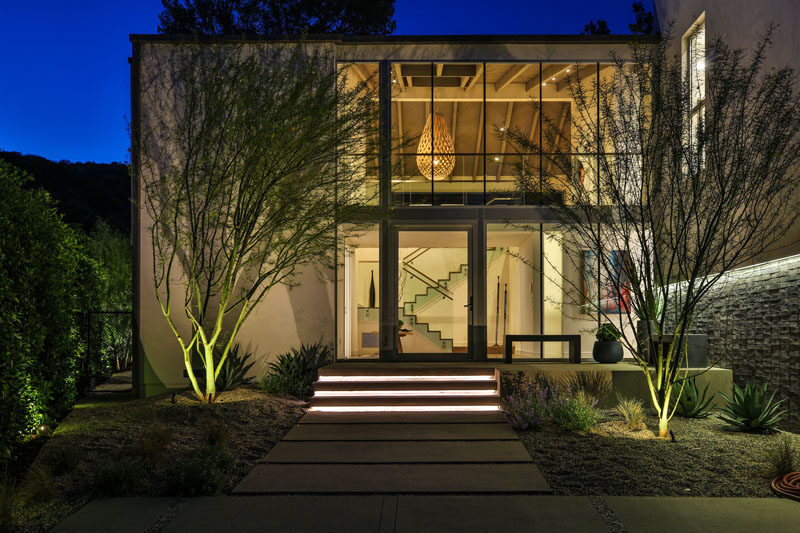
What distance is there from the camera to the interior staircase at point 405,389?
7824mm

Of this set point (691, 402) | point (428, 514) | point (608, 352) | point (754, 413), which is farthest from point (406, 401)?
Answer: point (428, 514)

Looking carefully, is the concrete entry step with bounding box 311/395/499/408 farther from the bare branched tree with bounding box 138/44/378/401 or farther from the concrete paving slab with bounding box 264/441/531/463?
the concrete paving slab with bounding box 264/441/531/463

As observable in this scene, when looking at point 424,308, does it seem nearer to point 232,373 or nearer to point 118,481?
point 232,373

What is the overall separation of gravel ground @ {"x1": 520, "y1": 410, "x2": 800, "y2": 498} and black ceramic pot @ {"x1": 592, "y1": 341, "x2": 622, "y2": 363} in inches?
87.4

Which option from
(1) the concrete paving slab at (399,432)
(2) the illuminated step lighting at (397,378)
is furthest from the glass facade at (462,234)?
(1) the concrete paving slab at (399,432)

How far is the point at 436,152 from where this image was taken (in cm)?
981

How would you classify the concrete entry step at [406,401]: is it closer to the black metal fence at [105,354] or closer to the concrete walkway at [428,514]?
the black metal fence at [105,354]

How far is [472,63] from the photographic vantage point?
9.92 meters

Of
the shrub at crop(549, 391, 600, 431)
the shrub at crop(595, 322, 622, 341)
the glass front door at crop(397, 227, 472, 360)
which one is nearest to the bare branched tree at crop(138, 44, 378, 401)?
the glass front door at crop(397, 227, 472, 360)

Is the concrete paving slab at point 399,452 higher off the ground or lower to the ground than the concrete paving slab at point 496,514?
lower

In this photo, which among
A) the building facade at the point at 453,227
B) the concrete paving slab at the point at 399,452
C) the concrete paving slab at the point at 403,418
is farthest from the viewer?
the building facade at the point at 453,227

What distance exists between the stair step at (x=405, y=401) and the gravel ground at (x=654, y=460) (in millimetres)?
1649

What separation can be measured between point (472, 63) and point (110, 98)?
126401mm

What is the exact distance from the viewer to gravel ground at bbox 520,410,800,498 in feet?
14.4
